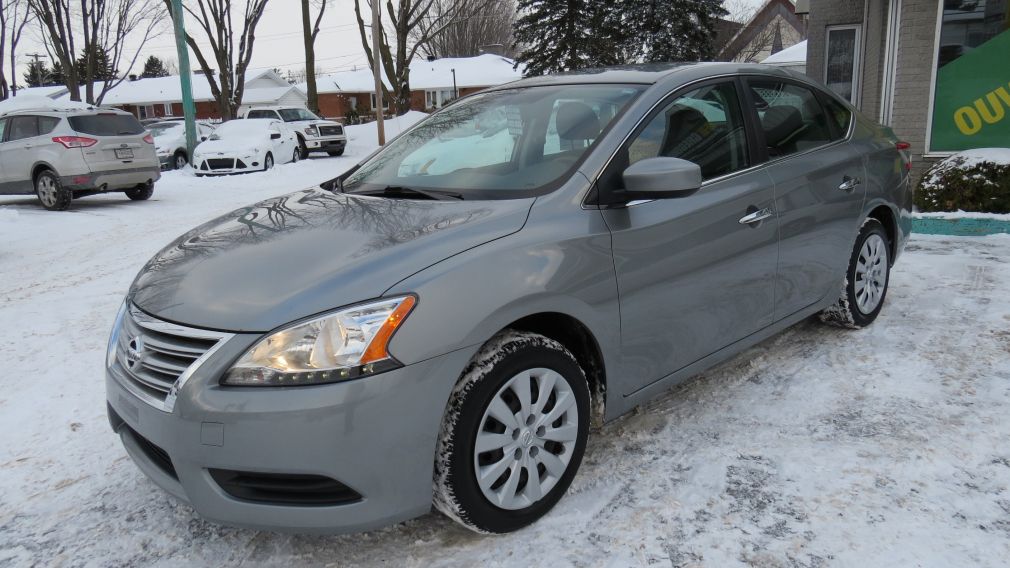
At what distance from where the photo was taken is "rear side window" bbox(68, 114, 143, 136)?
12094 mm

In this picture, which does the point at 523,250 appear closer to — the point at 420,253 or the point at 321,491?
the point at 420,253

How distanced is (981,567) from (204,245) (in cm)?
298

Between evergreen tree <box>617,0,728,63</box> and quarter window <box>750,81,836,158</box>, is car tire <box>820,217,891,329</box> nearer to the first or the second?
quarter window <box>750,81,836,158</box>

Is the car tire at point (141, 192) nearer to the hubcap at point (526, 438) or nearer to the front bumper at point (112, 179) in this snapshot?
the front bumper at point (112, 179)

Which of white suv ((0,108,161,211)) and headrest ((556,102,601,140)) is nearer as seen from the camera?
headrest ((556,102,601,140))

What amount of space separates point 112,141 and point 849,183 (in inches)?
458

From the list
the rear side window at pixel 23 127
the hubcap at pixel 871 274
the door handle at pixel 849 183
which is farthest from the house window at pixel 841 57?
the rear side window at pixel 23 127

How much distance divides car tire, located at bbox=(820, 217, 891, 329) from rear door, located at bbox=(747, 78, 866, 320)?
143 mm

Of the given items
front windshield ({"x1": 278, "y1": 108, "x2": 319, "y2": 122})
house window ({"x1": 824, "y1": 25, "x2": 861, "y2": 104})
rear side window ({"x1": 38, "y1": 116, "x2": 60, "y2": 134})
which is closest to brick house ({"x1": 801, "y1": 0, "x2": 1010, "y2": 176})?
house window ({"x1": 824, "y1": 25, "x2": 861, "y2": 104})

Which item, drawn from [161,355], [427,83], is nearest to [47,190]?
[161,355]

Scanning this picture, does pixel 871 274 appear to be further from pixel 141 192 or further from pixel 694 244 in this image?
pixel 141 192

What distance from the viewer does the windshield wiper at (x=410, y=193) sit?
3113 mm

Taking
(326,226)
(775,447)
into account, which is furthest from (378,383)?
(775,447)

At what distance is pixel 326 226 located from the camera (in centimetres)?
293
